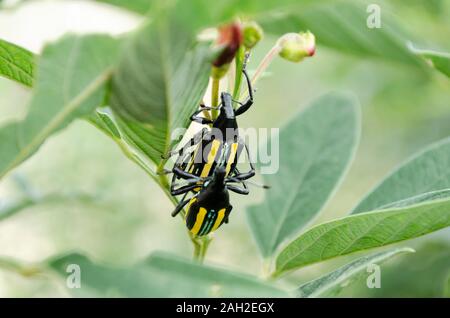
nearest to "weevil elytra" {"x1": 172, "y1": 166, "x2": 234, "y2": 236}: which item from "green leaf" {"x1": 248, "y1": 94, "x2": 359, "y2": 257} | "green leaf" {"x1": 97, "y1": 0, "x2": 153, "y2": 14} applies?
"green leaf" {"x1": 248, "y1": 94, "x2": 359, "y2": 257}

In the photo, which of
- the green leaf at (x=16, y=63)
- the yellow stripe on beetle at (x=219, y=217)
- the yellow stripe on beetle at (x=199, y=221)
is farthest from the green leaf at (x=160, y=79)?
the yellow stripe on beetle at (x=219, y=217)

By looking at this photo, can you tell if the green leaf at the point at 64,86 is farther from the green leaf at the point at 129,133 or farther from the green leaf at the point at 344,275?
the green leaf at the point at 344,275

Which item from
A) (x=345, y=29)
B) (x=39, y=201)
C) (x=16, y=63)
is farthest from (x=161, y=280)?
(x=345, y=29)

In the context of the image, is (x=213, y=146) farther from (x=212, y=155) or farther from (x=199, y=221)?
(x=199, y=221)

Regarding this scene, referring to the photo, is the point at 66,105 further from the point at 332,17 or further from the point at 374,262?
the point at 332,17

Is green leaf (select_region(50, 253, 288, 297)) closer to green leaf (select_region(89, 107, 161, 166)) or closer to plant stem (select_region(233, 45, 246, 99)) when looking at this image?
green leaf (select_region(89, 107, 161, 166))
